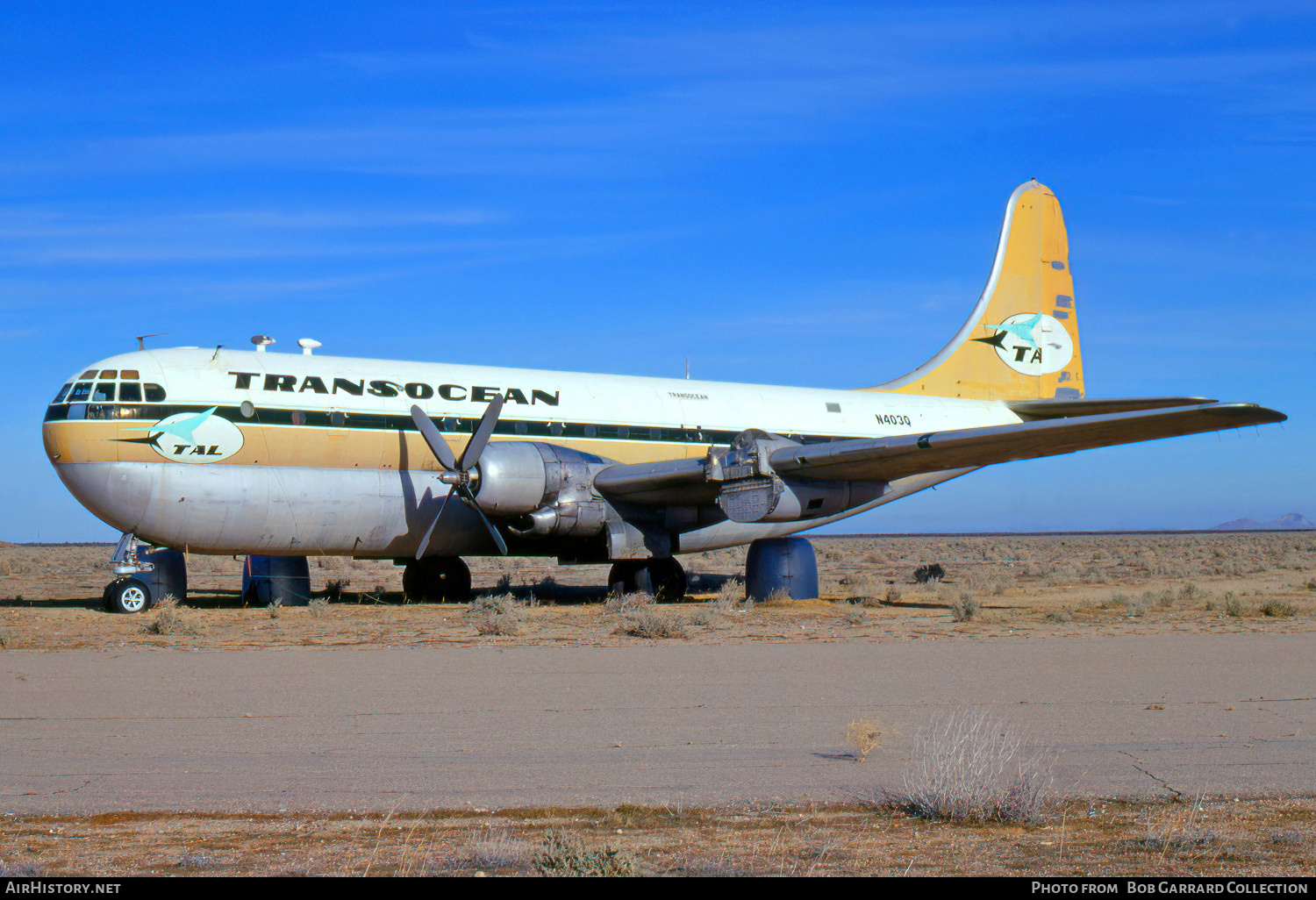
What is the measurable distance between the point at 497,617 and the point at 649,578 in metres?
5.44

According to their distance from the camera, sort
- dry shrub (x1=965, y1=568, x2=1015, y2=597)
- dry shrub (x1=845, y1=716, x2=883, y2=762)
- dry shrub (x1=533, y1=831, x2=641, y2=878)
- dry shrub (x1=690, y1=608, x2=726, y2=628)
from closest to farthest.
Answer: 1. dry shrub (x1=533, y1=831, x2=641, y2=878)
2. dry shrub (x1=845, y1=716, x2=883, y2=762)
3. dry shrub (x1=690, y1=608, x2=726, y2=628)
4. dry shrub (x1=965, y1=568, x2=1015, y2=597)

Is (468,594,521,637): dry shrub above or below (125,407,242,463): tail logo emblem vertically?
below

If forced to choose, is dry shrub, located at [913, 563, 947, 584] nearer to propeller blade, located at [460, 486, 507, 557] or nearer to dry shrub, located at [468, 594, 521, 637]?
propeller blade, located at [460, 486, 507, 557]

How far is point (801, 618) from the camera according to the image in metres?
18.5

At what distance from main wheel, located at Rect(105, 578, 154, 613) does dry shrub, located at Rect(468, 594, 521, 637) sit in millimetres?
5631

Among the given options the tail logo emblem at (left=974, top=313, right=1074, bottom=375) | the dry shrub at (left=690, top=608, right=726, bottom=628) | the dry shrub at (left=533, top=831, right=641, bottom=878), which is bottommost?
the dry shrub at (left=690, top=608, right=726, bottom=628)

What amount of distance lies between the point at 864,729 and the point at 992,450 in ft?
45.9

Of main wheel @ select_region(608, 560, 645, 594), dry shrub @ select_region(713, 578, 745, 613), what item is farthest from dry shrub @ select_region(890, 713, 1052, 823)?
main wheel @ select_region(608, 560, 645, 594)

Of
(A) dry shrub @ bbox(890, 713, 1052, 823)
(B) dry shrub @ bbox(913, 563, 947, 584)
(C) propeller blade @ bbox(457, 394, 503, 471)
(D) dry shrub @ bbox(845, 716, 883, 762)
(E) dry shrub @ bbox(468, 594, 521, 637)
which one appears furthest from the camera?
(B) dry shrub @ bbox(913, 563, 947, 584)

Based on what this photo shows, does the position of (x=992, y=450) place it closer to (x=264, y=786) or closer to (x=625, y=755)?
(x=625, y=755)

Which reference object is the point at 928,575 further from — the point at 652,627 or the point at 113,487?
the point at 113,487

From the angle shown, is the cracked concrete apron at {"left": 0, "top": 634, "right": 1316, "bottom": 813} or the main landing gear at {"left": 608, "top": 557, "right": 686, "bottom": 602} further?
the main landing gear at {"left": 608, "top": 557, "right": 686, "bottom": 602}

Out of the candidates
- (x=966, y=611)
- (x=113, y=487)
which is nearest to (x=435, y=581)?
(x=113, y=487)

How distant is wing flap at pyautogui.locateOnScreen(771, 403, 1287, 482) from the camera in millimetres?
18422
